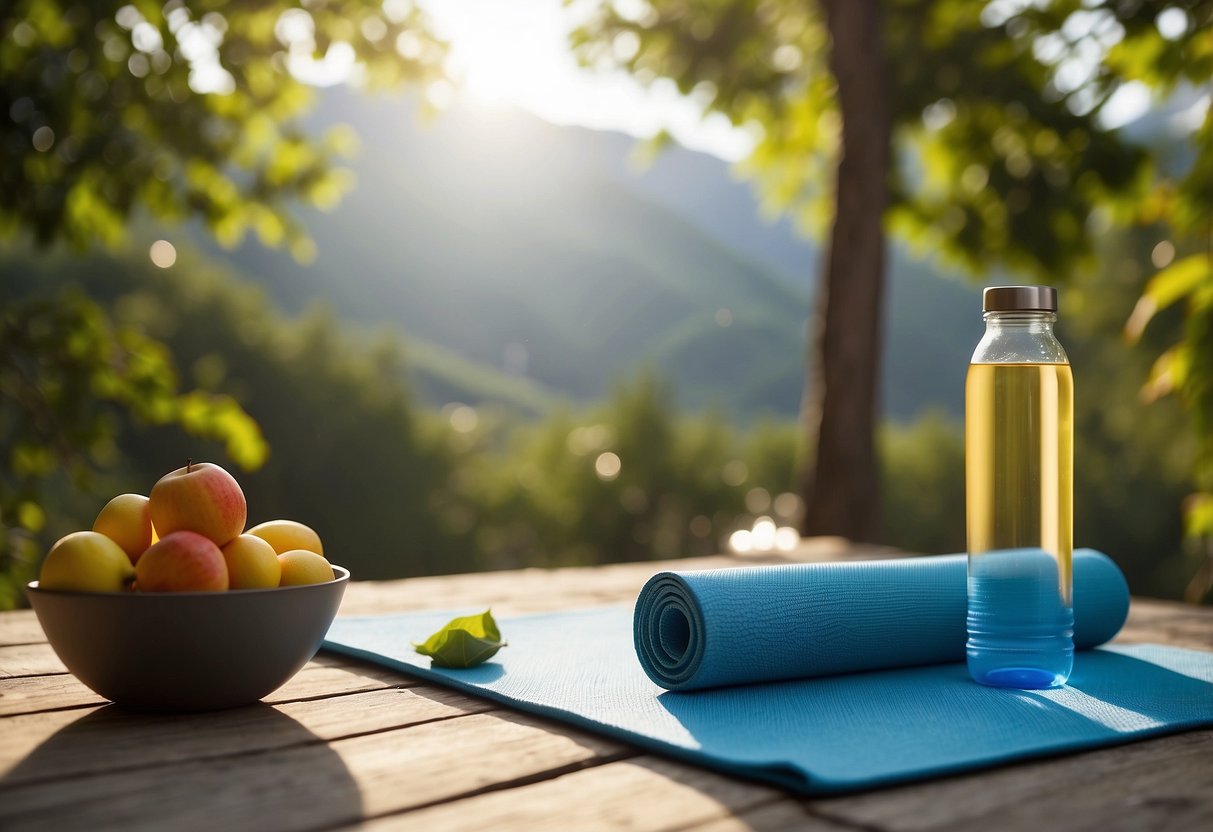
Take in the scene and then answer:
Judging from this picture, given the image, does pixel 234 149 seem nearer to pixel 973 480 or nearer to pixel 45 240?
pixel 45 240

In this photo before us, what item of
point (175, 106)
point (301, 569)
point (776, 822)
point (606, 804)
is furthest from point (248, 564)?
point (175, 106)

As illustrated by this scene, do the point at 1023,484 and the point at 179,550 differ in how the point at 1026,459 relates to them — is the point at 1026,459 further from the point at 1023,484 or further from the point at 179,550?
the point at 179,550

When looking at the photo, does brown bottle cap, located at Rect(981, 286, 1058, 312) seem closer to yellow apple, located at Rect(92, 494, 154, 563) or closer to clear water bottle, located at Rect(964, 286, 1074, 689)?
clear water bottle, located at Rect(964, 286, 1074, 689)

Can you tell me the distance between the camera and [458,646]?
140 centimetres

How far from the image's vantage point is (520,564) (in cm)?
3275

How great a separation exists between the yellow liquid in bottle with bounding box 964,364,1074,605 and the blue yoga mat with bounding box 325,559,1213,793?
165 mm

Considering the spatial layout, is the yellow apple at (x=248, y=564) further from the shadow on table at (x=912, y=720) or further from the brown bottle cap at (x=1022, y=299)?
the brown bottle cap at (x=1022, y=299)

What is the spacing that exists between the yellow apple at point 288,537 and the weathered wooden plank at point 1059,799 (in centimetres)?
64

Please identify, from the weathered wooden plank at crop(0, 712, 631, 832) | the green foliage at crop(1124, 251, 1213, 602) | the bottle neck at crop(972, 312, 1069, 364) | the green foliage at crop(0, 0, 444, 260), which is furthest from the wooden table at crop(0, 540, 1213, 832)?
the green foliage at crop(0, 0, 444, 260)

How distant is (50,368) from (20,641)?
290 cm

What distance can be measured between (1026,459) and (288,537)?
2.75 ft

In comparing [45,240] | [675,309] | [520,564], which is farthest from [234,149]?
[675,309]

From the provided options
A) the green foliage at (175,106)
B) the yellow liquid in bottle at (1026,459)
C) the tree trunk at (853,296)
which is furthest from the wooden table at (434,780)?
the tree trunk at (853,296)

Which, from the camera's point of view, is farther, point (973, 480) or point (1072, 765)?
point (973, 480)
